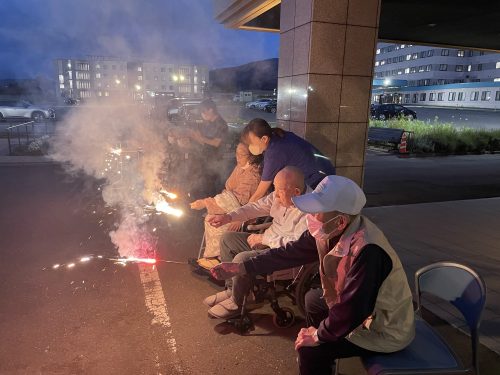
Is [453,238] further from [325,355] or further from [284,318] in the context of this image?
[325,355]

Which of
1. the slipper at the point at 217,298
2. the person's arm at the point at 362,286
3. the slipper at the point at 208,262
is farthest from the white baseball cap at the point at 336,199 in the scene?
the slipper at the point at 208,262

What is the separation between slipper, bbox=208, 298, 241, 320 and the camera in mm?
3729

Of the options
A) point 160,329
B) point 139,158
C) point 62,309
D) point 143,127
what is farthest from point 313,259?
point 143,127

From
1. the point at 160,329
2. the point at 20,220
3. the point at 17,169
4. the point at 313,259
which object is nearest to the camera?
the point at 313,259

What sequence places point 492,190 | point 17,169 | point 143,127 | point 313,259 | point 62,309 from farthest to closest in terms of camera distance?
1. point 143,127
2. point 17,169
3. point 492,190
4. point 62,309
5. point 313,259

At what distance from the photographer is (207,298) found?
402 cm

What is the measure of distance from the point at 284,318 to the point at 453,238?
3.71 meters

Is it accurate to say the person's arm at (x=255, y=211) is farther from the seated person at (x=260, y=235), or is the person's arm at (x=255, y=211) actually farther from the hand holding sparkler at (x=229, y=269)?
the hand holding sparkler at (x=229, y=269)

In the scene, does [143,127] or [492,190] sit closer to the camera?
[492,190]

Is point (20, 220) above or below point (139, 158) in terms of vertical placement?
below

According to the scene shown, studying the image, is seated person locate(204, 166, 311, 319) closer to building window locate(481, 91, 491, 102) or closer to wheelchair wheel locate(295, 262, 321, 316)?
wheelchair wheel locate(295, 262, 321, 316)

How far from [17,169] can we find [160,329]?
972 cm

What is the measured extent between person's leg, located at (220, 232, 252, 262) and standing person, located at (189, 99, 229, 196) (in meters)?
3.03

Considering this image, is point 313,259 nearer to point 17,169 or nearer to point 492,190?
point 492,190
